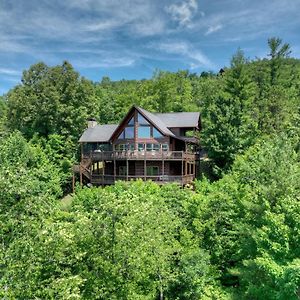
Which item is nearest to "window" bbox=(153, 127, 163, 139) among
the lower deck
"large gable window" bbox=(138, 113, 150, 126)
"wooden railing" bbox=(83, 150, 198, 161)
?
"large gable window" bbox=(138, 113, 150, 126)

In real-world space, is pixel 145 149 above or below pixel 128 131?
below

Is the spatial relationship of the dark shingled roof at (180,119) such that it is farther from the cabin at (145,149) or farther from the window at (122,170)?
the window at (122,170)

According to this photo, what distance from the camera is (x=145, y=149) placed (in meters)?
35.0

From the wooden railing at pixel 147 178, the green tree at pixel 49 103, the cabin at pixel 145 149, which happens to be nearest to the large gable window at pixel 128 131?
the cabin at pixel 145 149

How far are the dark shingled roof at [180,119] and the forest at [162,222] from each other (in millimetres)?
3222

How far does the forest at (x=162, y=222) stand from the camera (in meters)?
11.3

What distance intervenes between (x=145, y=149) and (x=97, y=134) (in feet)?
26.8

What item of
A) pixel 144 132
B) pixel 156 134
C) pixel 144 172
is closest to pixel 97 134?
pixel 144 132

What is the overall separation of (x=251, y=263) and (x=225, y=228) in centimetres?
577

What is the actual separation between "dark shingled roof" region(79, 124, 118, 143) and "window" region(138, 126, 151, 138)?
4963mm

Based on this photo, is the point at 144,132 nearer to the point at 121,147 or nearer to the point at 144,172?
the point at 121,147

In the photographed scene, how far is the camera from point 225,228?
21.2m

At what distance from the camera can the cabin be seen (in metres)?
33.9

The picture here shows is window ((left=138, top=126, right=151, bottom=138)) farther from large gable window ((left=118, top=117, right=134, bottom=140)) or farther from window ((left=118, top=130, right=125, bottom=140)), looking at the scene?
window ((left=118, top=130, right=125, bottom=140))
